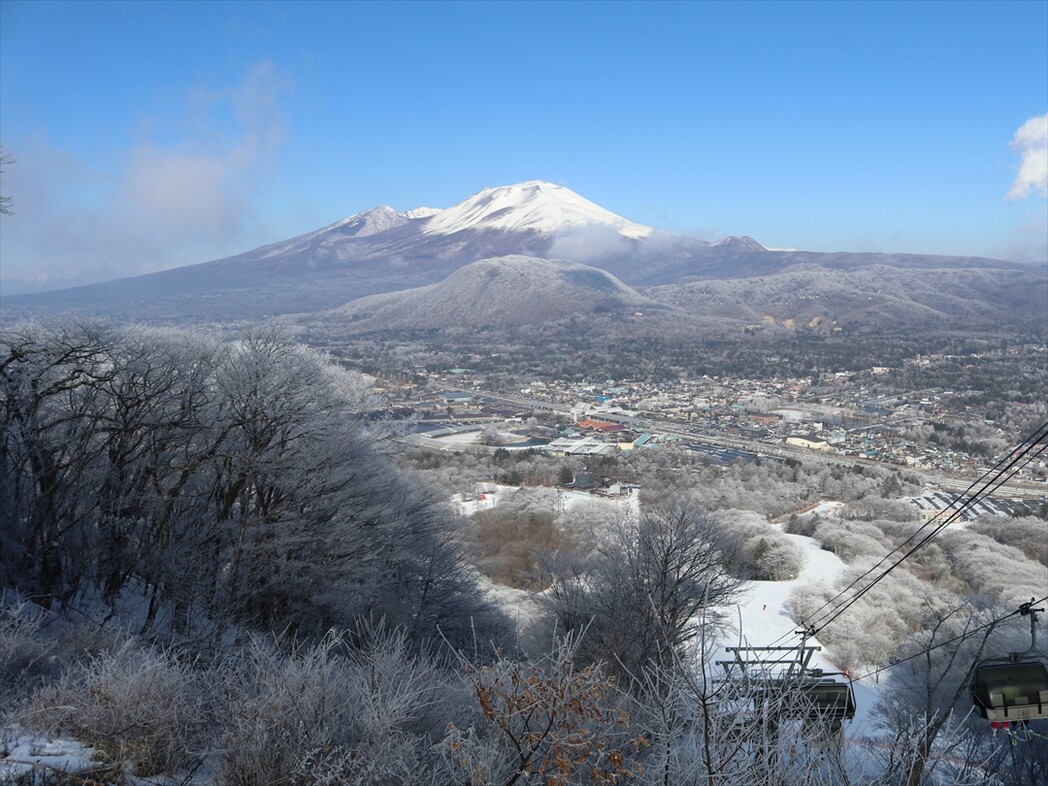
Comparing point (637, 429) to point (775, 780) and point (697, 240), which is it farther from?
point (697, 240)

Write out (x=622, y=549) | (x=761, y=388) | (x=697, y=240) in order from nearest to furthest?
(x=622, y=549), (x=761, y=388), (x=697, y=240)

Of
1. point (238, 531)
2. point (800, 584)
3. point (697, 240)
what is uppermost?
point (697, 240)

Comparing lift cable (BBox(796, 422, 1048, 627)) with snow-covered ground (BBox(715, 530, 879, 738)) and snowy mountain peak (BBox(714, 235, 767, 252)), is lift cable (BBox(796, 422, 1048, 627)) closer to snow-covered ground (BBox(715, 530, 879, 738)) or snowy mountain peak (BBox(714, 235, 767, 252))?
snow-covered ground (BBox(715, 530, 879, 738))

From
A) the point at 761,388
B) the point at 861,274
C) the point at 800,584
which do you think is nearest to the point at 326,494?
the point at 800,584

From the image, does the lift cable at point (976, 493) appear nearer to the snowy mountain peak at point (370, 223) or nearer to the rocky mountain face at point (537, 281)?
the rocky mountain face at point (537, 281)

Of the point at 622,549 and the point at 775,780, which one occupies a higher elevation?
the point at 775,780

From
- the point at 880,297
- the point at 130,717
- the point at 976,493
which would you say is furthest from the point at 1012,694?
the point at 880,297

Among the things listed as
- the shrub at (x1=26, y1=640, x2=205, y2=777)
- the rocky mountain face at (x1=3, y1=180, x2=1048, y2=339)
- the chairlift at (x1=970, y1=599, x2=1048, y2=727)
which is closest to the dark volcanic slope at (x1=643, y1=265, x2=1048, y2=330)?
the rocky mountain face at (x1=3, y1=180, x2=1048, y2=339)

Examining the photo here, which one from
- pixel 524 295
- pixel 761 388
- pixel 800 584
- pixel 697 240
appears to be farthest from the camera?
pixel 697 240
